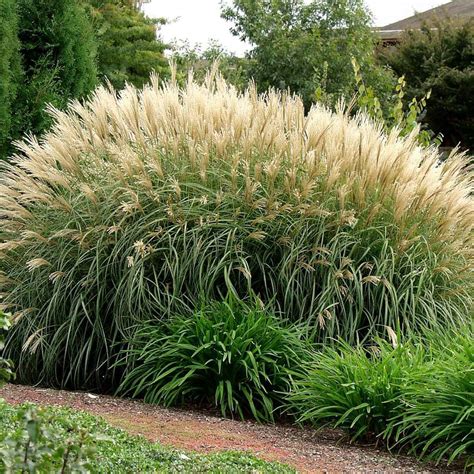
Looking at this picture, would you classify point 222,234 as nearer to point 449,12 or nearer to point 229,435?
point 229,435

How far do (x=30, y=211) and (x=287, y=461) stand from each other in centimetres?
352

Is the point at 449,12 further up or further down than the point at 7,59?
further up

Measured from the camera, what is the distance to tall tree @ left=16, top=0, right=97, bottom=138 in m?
9.39

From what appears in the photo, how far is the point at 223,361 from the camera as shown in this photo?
5.79 metres

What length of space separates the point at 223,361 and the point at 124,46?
32.9ft

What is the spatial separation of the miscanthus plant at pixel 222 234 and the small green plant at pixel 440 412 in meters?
0.76

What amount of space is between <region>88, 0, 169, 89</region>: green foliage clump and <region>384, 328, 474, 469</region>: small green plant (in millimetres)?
9912

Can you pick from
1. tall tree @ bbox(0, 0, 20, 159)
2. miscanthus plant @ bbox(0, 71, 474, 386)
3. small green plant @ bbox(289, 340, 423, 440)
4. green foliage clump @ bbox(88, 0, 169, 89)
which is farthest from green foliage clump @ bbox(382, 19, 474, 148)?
small green plant @ bbox(289, 340, 423, 440)

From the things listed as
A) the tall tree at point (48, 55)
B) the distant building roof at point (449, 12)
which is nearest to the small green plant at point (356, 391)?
the tall tree at point (48, 55)

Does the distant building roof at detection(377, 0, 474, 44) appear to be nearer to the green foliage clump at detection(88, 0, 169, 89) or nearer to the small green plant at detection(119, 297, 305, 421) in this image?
the green foliage clump at detection(88, 0, 169, 89)

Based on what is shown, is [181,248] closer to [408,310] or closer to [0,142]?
[408,310]

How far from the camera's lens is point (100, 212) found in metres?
6.70

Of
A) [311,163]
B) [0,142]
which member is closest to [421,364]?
[311,163]

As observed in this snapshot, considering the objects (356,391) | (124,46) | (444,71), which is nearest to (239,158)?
(356,391)
